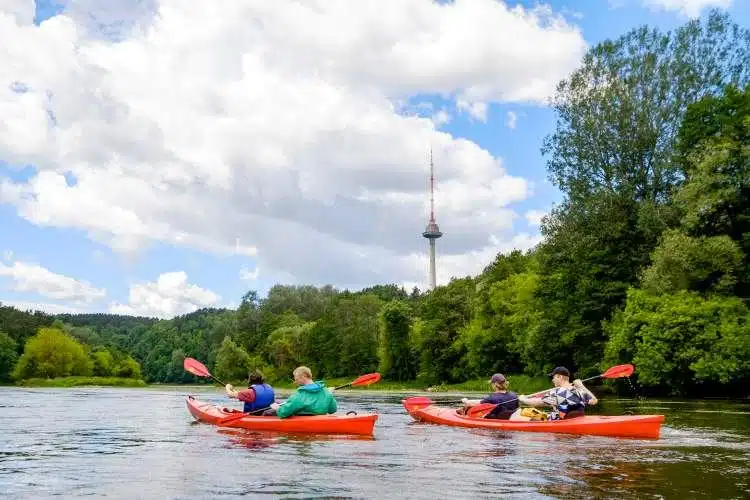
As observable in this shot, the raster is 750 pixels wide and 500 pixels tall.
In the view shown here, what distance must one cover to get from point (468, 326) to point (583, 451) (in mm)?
48882

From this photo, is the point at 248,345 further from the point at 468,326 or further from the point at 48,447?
the point at 48,447

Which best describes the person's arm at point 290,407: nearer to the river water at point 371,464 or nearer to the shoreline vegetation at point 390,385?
the river water at point 371,464

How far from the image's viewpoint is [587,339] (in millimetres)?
38469

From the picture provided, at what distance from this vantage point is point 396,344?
72312mm

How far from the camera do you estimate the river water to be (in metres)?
7.62

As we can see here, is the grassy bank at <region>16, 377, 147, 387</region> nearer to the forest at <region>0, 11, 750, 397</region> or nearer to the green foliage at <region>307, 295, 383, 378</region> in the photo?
→ the green foliage at <region>307, 295, 383, 378</region>

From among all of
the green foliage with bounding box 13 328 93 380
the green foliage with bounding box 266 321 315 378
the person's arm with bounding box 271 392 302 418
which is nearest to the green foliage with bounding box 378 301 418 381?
the green foliage with bounding box 266 321 315 378

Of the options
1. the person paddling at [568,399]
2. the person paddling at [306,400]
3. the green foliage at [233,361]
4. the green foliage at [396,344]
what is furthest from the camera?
the green foliage at [233,361]

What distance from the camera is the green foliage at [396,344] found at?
71.8 meters

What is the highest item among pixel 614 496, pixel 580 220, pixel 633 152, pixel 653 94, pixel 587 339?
pixel 653 94

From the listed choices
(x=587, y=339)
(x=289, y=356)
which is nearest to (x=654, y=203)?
(x=587, y=339)

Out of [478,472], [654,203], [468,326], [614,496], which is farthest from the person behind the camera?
[468,326]

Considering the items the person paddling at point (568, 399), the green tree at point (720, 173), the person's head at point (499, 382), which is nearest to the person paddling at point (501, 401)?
the person's head at point (499, 382)

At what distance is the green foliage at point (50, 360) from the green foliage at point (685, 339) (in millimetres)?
61721
